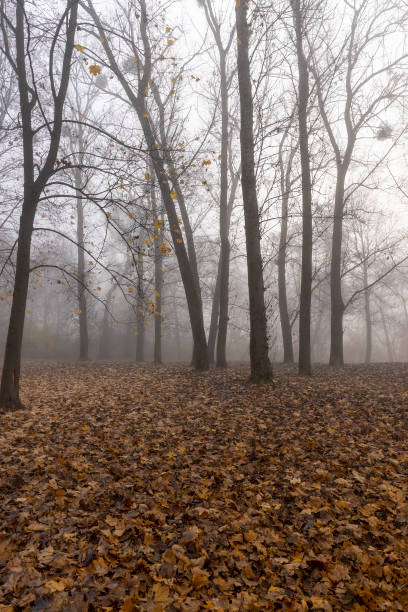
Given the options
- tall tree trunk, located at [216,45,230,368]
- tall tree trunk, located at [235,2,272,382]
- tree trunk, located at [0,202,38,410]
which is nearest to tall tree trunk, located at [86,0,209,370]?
tall tree trunk, located at [216,45,230,368]

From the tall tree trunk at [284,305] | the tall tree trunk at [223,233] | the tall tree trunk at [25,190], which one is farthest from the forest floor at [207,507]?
the tall tree trunk at [284,305]

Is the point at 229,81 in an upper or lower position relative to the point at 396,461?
upper

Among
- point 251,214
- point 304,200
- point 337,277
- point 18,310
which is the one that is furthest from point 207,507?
point 337,277

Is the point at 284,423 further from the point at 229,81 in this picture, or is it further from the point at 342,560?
the point at 229,81

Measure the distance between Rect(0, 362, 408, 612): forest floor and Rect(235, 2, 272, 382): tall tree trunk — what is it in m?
1.62

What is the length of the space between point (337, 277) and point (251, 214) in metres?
5.92

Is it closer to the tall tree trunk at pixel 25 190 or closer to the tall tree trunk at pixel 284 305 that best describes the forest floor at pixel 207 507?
the tall tree trunk at pixel 25 190

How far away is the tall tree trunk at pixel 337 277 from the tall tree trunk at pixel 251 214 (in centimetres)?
546

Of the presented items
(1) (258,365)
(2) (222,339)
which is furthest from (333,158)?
(1) (258,365)

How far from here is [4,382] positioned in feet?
24.8

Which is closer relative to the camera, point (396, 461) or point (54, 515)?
point (54, 515)

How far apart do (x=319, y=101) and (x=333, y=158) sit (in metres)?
2.26

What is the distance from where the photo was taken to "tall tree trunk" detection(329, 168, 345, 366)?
43.9ft

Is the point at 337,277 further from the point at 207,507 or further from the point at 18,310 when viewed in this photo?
the point at 207,507
